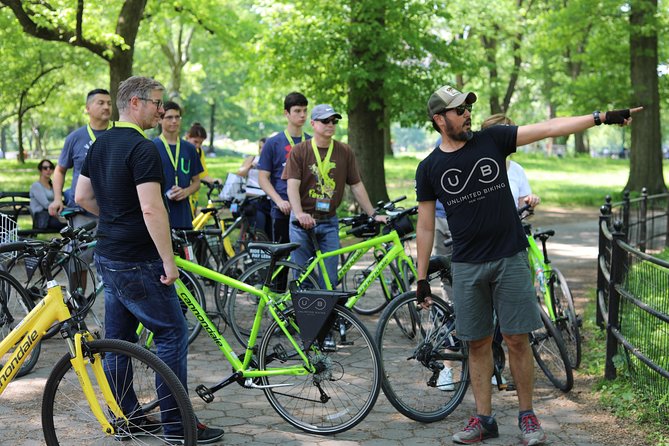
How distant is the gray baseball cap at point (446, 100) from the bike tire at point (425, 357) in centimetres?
133

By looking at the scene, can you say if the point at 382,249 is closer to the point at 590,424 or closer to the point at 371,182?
the point at 590,424

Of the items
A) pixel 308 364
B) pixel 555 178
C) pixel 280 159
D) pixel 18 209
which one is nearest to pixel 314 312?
pixel 308 364

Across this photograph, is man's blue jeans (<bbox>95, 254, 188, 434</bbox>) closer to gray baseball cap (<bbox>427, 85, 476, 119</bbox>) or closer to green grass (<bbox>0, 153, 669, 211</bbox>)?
gray baseball cap (<bbox>427, 85, 476, 119</bbox>)

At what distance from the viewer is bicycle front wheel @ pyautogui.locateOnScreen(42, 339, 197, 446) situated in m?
4.41

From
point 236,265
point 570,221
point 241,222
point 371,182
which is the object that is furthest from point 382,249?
point 570,221

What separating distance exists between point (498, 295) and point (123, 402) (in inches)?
84.4

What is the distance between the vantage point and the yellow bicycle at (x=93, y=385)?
4.43 meters

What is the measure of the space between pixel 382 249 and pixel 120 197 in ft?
9.80

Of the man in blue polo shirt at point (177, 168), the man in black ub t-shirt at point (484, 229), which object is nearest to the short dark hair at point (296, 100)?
the man in blue polo shirt at point (177, 168)

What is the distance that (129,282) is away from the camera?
496 centimetres

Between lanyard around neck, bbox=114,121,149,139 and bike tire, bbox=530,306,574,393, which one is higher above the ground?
lanyard around neck, bbox=114,121,149,139

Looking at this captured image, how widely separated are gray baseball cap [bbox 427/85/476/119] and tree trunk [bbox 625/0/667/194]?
63.1 ft

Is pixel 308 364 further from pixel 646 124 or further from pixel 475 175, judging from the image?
pixel 646 124

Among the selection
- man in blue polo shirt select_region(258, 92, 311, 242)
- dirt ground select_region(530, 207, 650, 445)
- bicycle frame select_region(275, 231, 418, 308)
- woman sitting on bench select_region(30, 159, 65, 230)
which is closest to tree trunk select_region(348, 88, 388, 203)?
dirt ground select_region(530, 207, 650, 445)
